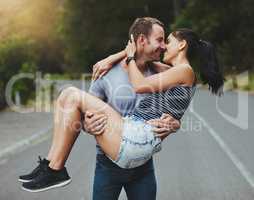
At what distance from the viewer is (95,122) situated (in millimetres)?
3805

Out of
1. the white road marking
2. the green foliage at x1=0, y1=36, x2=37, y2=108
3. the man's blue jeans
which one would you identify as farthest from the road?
the green foliage at x1=0, y1=36, x2=37, y2=108

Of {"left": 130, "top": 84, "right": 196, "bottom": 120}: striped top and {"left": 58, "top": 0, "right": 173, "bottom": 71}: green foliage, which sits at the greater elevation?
{"left": 130, "top": 84, "right": 196, "bottom": 120}: striped top

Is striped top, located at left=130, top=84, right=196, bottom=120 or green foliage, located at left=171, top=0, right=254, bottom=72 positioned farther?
green foliage, located at left=171, top=0, right=254, bottom=72

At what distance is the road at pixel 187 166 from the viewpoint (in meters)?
8.54

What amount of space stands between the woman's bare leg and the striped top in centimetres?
15

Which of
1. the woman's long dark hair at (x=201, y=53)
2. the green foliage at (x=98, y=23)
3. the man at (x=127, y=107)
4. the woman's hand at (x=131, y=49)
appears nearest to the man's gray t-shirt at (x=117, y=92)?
the man at (x=127, y=107)

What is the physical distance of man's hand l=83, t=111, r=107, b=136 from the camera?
150 inches

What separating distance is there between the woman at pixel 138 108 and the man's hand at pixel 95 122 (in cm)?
3

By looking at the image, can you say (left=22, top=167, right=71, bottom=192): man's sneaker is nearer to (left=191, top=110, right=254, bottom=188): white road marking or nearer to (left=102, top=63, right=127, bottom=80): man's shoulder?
(left=102, top=63, right=127, bottom=80): man's shoulder

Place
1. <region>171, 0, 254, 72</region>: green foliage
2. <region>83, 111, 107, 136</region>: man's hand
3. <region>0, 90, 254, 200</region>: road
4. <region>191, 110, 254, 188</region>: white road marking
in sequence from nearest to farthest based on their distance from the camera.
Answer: <region>83, 111, 107, 136</region>: man's hand
<region>0, 90, 254, 200</region>: road
<region>191, 110, 254, 188</region>: white road marking
<region>171, 0, 254, 72</region>: green foliage

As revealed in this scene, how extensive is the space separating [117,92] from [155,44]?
383 mm

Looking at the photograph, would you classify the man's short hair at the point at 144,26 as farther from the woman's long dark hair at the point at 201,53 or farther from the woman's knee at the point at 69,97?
the woman's knee at the point at 69,97

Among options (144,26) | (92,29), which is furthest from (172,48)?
(92,29)

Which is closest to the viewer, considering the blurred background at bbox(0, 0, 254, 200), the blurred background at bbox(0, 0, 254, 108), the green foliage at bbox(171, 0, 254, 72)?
the blurred background at bbox(0, 0, 254, 200)
